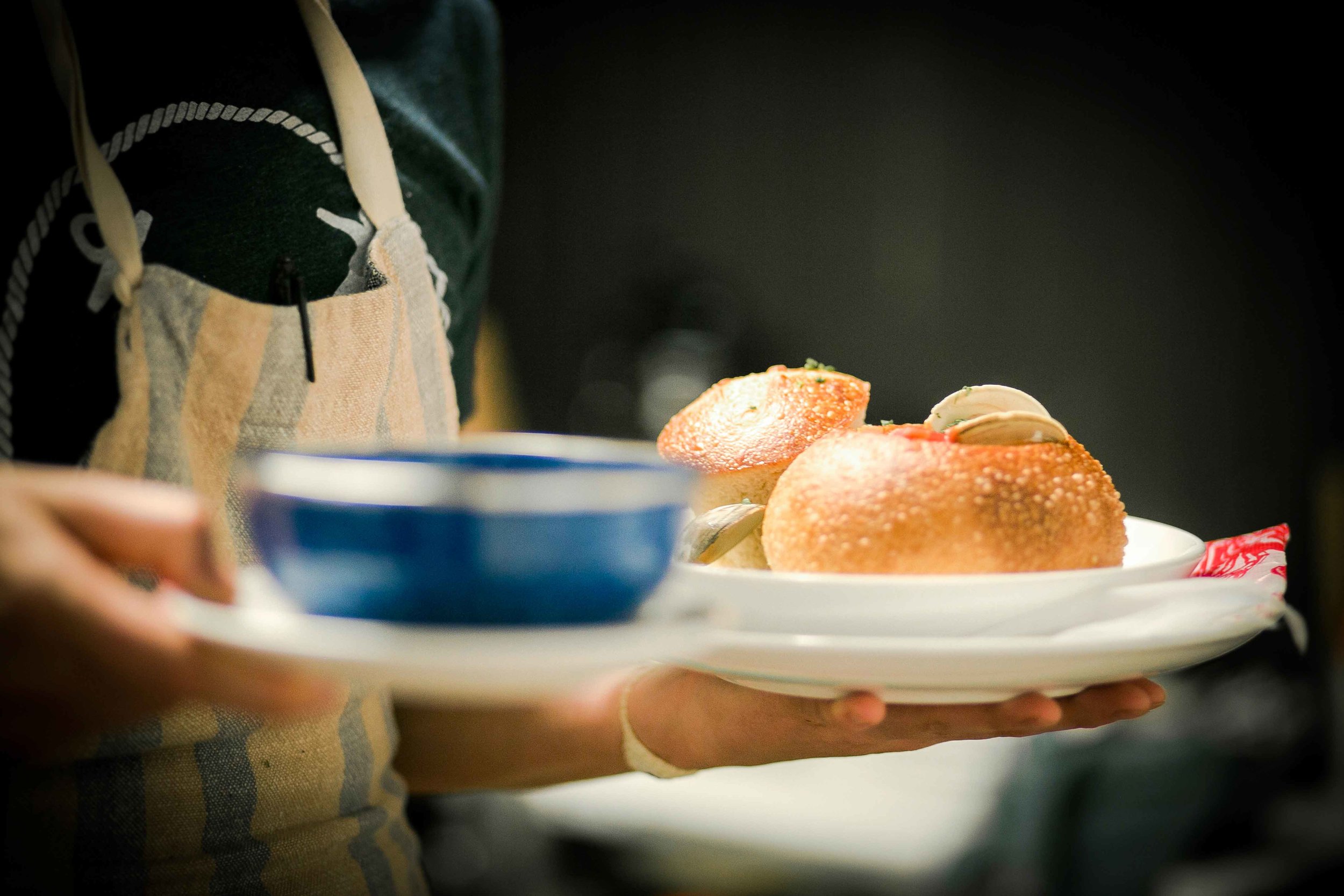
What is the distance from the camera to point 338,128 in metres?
0.93

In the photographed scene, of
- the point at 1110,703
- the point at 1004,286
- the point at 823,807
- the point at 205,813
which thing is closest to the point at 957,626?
the point at 1110,703

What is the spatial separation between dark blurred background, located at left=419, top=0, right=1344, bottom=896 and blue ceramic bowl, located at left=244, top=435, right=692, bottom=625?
80.9 inches

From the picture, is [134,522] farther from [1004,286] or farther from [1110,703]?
[1004,286]

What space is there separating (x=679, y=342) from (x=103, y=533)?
138 inches

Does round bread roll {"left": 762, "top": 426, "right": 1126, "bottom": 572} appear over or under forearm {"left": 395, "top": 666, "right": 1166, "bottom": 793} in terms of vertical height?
over

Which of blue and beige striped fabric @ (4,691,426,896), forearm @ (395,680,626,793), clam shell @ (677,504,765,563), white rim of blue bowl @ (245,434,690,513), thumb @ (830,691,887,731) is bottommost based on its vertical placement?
forearm @ (395,680,626,793)

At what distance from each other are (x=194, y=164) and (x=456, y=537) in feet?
2.06

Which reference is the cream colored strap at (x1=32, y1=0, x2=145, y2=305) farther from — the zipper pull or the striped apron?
the zipper pull

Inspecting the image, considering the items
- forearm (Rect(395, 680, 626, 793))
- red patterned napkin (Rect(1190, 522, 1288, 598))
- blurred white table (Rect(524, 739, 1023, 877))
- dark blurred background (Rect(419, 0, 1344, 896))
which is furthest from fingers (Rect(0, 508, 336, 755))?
dark blurred background (Rect(419, 0, 1344, 896))

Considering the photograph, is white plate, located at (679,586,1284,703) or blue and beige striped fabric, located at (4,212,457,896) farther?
blue and beige striped fabric, located at (4,212,457,896)

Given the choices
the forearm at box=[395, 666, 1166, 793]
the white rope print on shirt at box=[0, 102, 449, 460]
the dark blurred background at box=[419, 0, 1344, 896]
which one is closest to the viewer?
the forearm at box=[395, 666, 1166, 793]

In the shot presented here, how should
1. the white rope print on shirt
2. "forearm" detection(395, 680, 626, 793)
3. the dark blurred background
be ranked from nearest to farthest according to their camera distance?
1. the white rope print on shirt
2. "forearm" detection(395, 680, 626, 793)
3. the dark blurred background

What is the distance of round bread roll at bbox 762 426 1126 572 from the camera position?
1.96 feet

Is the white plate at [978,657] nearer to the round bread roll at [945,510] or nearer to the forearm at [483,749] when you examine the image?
the round bread roll at [945,510]
